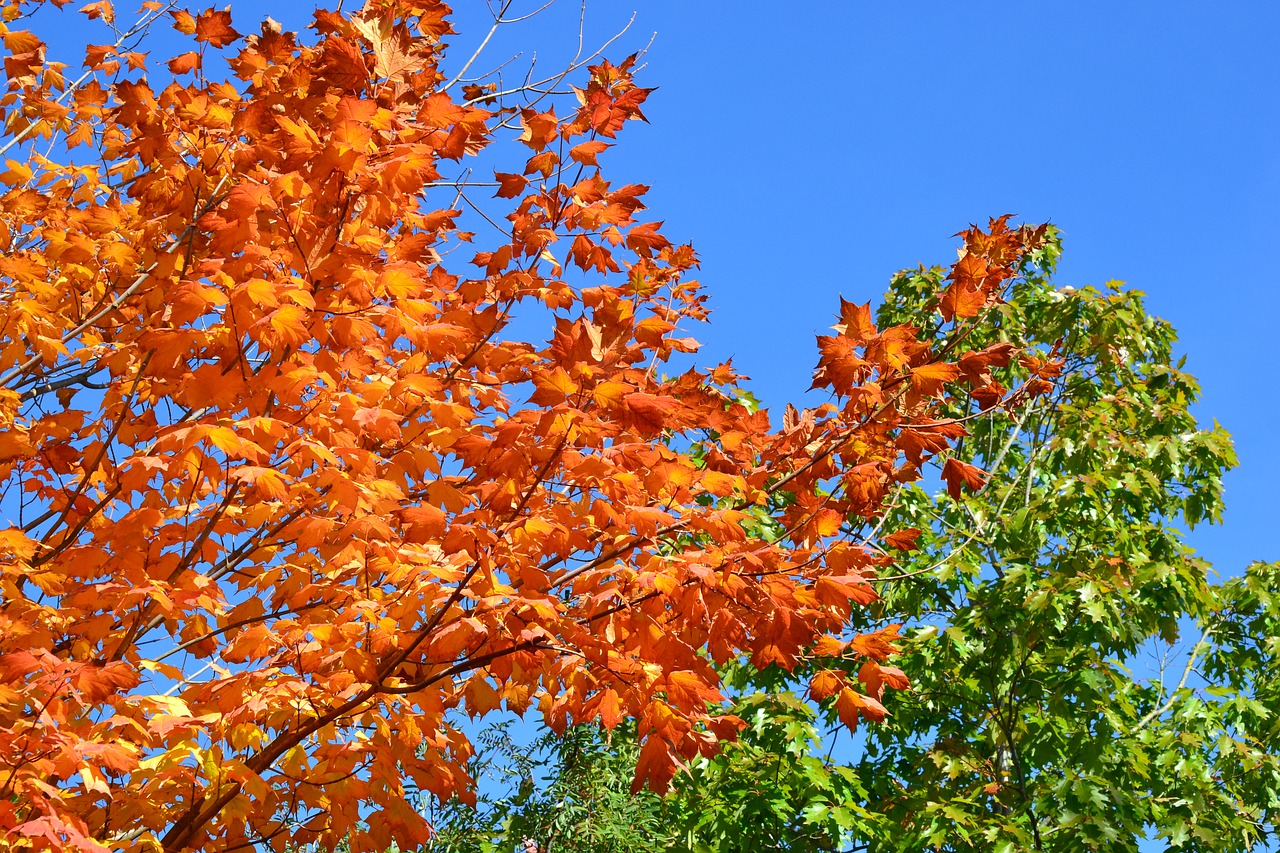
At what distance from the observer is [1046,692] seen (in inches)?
324

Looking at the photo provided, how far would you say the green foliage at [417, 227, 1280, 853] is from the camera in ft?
25.1

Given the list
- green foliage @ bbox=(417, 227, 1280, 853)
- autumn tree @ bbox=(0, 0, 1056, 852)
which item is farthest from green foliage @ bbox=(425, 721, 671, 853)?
autumn tree @ bbox=(0, 0, 1056, 852)

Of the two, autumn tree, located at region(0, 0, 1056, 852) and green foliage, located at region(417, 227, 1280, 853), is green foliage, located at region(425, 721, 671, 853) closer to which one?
green foliage, located at region(417, 227, 1280, 853)

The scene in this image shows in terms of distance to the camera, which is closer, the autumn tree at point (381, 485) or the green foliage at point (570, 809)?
the autumn tree at point (381, 485)

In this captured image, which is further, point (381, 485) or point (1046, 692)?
point (1046, 692)

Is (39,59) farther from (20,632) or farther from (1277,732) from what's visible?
(1277,732)

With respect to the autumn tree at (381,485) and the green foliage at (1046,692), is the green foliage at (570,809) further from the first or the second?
the autumn tree at (381,485)

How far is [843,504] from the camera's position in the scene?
13.9 feet

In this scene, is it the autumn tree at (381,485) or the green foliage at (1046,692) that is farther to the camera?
the green foliage at (1046,692)

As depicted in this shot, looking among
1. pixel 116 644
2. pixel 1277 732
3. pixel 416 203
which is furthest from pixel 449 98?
pixel 1277 732

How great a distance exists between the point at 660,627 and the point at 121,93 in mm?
3396

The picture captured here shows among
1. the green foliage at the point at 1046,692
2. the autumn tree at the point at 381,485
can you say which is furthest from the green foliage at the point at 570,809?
the autumn tree at the point at 381,485

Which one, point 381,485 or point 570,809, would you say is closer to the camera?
point 381,485

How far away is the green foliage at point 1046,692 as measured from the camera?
25.1 ft
